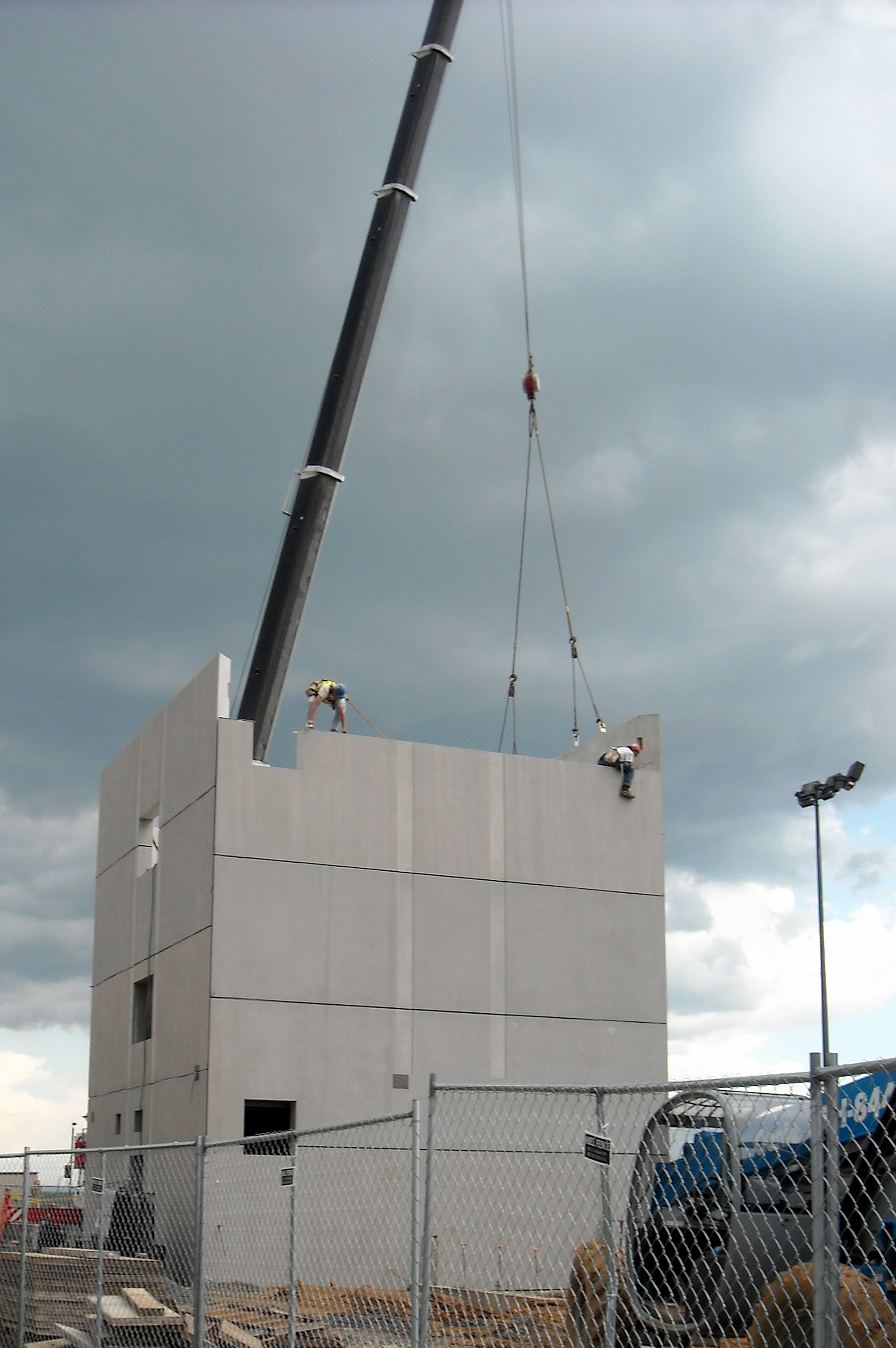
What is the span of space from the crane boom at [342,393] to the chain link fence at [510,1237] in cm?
810

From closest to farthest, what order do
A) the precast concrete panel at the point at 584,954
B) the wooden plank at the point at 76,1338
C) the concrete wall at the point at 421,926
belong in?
the wooden plank at the point at 76,1338, the concrete wall at the point at 421,926, the precast concrete panel at the point at 584,954

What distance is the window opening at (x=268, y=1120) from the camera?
22.8 m

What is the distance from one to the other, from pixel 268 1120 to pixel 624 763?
9.44 m

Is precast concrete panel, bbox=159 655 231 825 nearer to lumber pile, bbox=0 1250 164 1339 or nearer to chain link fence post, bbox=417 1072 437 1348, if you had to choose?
lumber pile, bbox=0 1250 164 1339

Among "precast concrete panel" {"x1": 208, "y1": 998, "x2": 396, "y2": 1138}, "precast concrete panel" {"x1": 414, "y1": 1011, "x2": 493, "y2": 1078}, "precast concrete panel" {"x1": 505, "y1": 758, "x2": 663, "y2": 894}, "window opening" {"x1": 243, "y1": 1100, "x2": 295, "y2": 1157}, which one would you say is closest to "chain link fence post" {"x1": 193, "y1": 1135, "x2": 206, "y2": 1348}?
"precast concrete panel" {"x1": 208, "y1": 998, "x2": 396, "y2": 1138}

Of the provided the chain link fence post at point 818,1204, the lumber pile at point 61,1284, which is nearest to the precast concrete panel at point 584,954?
the lumber pile at point 61,1284

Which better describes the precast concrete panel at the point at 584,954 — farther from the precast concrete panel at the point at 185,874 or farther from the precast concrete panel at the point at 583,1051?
the precast concrete panel at the point at 185,874

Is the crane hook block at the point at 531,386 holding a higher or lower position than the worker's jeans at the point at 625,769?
higher

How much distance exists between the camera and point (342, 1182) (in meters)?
22.3

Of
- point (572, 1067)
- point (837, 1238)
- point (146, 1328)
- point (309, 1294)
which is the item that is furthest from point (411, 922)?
point (837, 1238)

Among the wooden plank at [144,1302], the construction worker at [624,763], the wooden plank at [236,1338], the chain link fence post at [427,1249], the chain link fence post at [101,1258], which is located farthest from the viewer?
the construction worker at [624,763]

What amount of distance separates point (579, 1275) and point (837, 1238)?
15.3 ft

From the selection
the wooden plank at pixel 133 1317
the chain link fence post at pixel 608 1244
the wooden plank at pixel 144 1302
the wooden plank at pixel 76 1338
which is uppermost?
the chain link fence post at pixel 608 1244

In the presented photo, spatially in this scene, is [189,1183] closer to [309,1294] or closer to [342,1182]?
[342,1182]
